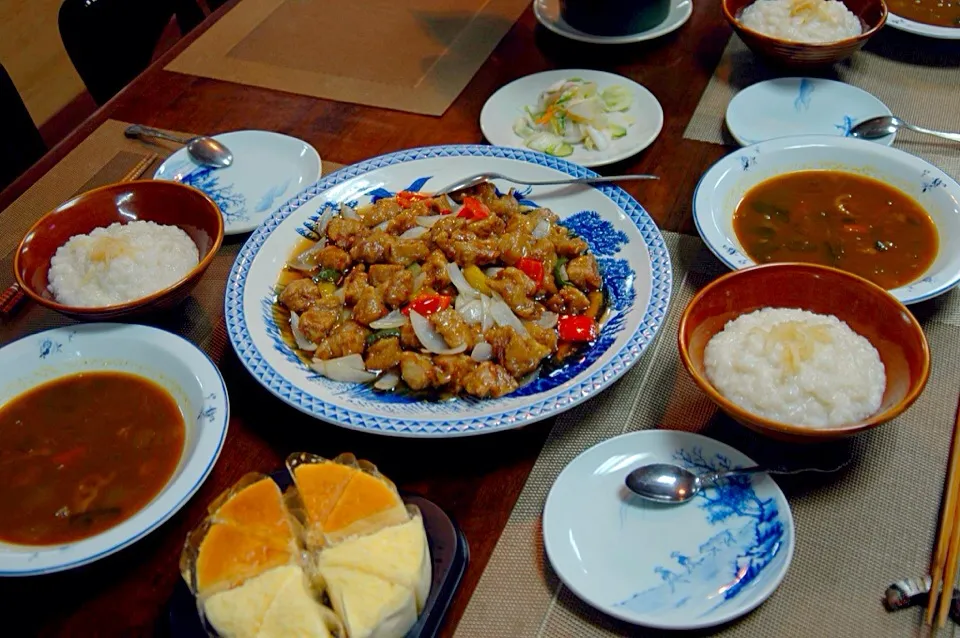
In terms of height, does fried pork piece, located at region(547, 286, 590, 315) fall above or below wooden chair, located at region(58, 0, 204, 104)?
below

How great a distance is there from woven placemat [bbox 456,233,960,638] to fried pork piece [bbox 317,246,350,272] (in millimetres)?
802

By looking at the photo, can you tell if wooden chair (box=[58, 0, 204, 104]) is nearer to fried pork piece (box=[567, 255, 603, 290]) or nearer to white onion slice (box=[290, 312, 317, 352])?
white onion slice (box=[290, 312, 317, 352])

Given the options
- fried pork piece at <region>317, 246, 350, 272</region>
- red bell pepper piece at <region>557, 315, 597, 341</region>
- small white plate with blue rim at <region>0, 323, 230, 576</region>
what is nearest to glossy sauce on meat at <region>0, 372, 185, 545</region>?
small white plate with blue rim at <region>0, 323, 230, 576</region>

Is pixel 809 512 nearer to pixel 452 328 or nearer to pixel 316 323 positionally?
pixel 452 328

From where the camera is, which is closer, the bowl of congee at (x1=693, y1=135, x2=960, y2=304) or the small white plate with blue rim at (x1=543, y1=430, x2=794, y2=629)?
the small white plate with blue rim at (x1=543, y1=430, x2=794, y2=629)

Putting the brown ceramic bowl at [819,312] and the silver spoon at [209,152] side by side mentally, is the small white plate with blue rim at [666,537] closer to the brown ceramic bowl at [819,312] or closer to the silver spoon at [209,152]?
the brown ceramic bowl at [819,312]

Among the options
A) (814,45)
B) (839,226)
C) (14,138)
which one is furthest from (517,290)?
(14,138)

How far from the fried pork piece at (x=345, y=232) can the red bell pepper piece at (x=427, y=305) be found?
0.33 m

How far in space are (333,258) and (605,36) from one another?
1.68 metres

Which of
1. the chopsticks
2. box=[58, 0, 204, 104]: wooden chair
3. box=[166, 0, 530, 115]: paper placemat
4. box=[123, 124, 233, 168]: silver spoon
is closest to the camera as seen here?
the chopsticks

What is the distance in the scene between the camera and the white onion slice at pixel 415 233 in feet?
7.61

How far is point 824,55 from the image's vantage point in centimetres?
278

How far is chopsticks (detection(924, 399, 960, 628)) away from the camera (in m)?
1.46

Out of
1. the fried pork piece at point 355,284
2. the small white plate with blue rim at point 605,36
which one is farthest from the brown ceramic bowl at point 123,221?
the small white plate with blue rim at point 605,36
